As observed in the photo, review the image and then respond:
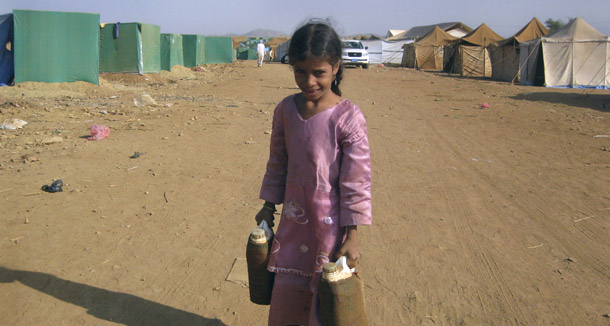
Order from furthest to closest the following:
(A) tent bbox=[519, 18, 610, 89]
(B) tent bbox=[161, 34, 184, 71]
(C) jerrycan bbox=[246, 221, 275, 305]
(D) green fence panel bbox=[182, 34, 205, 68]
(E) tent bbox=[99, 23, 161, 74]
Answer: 1. (D) green fence panel bbox=[182, 34, 205, 68]
2. (B) tent bbox=[161, 34, 184, 71]
3. (A) tent bbox=[519, 18, 610, 89]
4. (E) tent bbox=[99, 23, 161, 74]
5. (C) jerrycan bbox=[246, 221, 275, 305]

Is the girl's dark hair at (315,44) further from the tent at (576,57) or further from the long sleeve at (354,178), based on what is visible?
the tent at (576,57)

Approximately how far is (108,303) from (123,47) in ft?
52.6

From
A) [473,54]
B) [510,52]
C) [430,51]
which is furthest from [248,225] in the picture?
[430,51]

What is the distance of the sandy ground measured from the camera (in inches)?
114

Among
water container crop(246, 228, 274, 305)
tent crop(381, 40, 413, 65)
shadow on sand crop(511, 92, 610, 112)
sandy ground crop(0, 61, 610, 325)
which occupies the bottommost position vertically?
sandy ground crop(0, 61, 610, 325)

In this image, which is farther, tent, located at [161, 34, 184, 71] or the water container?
tent, located at [161, 34, 184, 71]

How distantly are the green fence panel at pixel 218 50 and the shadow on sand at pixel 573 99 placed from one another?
2301cm

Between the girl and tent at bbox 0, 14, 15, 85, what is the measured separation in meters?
13.6

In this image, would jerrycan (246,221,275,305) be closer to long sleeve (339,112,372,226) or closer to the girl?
the girl

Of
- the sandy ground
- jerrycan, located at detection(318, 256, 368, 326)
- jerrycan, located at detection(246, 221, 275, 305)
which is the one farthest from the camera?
the sandy ground

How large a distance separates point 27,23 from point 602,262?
14.0 meters

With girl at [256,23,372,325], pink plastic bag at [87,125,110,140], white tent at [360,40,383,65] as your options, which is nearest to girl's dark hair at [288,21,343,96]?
girl at [256,23,372,325]

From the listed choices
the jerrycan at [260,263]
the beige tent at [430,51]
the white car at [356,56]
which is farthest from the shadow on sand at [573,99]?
the beige tent at [430,51]

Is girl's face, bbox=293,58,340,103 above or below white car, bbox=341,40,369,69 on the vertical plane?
below
